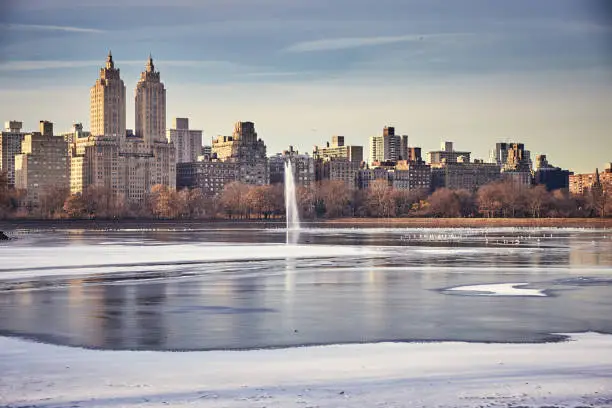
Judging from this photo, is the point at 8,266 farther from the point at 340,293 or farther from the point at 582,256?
the point at 582,256

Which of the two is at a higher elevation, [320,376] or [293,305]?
[293,305]

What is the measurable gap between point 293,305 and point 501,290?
6.78 m

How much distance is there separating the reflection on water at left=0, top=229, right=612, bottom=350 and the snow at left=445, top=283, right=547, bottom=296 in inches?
19.4

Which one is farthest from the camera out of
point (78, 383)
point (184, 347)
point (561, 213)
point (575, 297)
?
point (561, 213)

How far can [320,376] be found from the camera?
47.3 feet

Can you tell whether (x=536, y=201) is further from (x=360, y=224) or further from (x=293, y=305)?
(x=293, y=305)

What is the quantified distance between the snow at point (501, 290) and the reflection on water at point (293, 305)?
0.49 m

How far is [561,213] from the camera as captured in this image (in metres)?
175

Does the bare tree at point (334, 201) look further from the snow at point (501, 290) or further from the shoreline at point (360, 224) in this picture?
the snow at point (501, 290)

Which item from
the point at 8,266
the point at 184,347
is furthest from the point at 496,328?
the point at 8,266

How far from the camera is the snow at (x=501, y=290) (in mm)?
25906

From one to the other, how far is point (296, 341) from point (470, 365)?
146 inches

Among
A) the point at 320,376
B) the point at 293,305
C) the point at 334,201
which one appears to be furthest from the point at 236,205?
the point at 320,376

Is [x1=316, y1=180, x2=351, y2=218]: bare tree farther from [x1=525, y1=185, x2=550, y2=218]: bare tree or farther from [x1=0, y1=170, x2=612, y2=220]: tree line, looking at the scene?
[x1=525, y1=185, x2=550, y2=218]: bare tree
